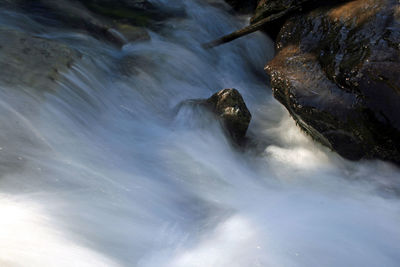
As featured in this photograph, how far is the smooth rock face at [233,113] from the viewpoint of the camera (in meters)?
4.30

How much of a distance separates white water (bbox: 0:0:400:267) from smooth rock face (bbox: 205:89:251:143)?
0.52 ft

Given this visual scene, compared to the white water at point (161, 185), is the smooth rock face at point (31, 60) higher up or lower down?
higher up

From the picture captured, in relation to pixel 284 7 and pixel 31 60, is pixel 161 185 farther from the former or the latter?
pixel 284 7

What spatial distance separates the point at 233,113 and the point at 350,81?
1264 mm

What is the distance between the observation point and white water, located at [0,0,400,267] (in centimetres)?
267

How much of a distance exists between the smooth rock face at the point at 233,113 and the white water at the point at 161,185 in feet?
0.52

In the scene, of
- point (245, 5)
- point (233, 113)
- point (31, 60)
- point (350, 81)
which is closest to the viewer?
point (350, 81)

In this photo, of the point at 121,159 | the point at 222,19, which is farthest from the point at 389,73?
the point at 222,19

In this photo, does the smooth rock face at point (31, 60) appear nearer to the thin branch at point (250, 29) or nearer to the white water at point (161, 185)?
the white water at point (161, 185)

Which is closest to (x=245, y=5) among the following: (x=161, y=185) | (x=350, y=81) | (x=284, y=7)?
(x=284, y=7)

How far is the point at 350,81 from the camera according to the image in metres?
3.71

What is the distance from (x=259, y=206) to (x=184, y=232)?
78 centimetres

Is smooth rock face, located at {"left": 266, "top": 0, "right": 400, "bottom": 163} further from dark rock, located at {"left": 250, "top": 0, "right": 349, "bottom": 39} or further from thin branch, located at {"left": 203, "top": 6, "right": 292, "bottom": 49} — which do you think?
thin branch, located at {"left": 203, "top": 6, "right": 292, "bottom": 49}

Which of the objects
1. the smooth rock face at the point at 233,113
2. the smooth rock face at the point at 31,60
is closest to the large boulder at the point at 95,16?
the smooth rock face at the point at 31,60
